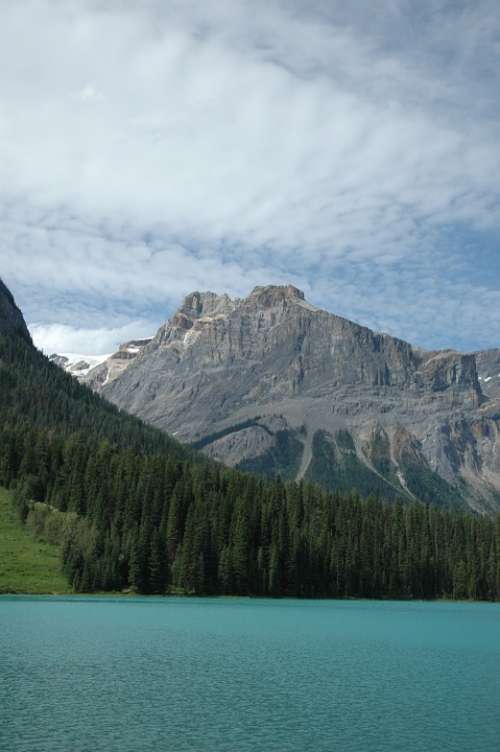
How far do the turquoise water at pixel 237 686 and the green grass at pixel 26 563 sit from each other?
26.9 metres

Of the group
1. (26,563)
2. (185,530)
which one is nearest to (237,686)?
(26,563)

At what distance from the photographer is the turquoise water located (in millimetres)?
39156

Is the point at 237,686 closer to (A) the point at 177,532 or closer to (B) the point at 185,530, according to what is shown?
(B) the point at 185,530

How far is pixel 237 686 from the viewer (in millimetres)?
52906

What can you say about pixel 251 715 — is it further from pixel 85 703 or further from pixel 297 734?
pixel 85 703

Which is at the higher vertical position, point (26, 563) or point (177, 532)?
point (177, 532)

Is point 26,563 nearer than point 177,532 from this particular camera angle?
Yes

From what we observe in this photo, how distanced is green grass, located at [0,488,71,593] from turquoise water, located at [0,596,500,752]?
88.3 ft

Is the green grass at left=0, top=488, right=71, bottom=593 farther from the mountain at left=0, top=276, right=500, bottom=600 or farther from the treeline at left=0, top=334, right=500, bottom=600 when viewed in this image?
the treeline at left=0, top=334, right=500, bottom=600

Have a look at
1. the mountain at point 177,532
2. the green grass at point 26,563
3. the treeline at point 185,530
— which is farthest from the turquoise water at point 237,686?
the treeline at point 185,530

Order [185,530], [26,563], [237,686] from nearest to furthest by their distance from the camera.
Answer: [237,686] < [26,563] < [185,530]

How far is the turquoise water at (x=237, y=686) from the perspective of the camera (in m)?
39.2

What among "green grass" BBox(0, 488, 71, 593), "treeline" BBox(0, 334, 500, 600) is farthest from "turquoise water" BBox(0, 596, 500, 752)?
"treeline" BBox(0, 334, 500, 600)

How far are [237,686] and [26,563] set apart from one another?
288 feet
